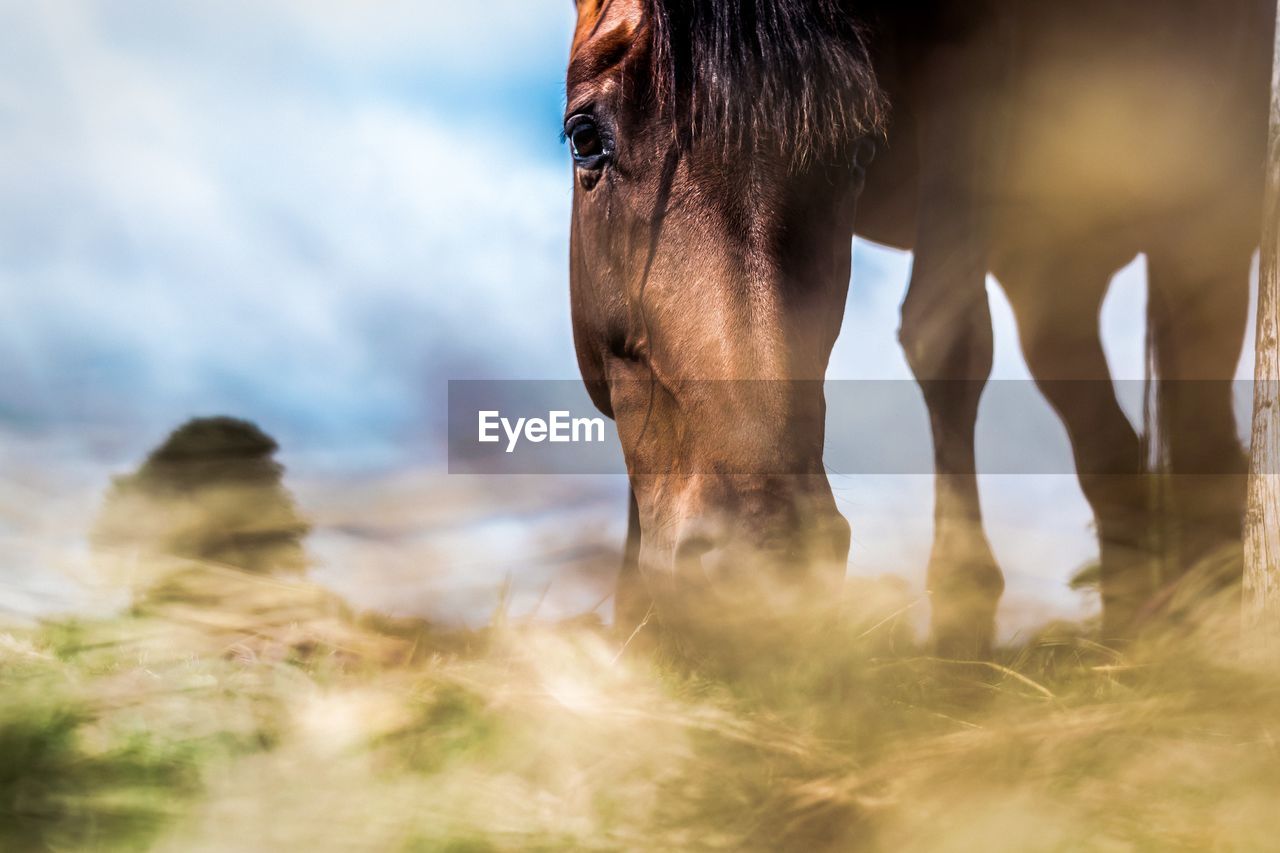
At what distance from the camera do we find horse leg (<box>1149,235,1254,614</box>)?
91.5 inches

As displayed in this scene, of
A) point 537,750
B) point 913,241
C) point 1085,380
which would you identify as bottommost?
point 537,750

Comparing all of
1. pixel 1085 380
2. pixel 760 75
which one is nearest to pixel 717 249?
pixel 760 75

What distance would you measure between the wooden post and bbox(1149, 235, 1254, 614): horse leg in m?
1.29

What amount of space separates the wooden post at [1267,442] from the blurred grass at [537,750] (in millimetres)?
170

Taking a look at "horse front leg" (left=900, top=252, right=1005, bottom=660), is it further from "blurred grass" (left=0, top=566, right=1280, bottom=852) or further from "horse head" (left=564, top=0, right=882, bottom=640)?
"blurred grass" (left=0, top=566, right=1280, bottom=852)

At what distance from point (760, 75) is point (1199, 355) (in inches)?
73.1

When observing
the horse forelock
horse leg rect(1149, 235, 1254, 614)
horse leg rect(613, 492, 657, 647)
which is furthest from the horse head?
horse leg rect(1149, 235, 1254, 614)

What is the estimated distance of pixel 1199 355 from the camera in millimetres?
2449

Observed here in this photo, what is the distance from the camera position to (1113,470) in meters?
2.42

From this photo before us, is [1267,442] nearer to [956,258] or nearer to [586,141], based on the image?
[956,258]

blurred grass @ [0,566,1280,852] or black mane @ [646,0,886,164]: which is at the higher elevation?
black mane @ [646,0,886,164]

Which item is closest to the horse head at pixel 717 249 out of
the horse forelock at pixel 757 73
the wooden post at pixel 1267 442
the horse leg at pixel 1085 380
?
the horse forelock at pixel 757 73

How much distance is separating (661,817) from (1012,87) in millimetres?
1709

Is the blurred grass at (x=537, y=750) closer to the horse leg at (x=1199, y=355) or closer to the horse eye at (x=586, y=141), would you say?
the horse eye at (x=586, y=141)
